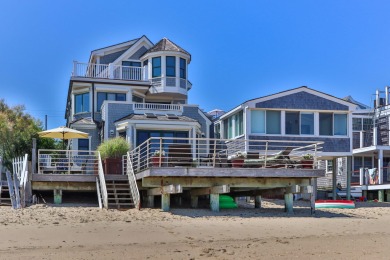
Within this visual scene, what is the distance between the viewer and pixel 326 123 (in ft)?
89.5

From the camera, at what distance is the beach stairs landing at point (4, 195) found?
18.1m

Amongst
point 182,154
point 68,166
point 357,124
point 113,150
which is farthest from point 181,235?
point 357,124

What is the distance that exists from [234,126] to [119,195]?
1112 centimetres

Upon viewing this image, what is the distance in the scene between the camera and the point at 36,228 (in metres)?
11.9

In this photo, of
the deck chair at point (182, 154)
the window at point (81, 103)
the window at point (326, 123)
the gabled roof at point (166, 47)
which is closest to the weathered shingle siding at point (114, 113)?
the window at point (81, 103)

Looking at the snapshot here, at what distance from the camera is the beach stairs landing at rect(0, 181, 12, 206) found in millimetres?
18062

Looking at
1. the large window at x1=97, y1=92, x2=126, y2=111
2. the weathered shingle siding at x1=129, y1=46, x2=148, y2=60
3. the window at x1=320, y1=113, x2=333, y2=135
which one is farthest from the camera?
the weathered shingle siding at x1=129, y1=46, x2=148, y2=60

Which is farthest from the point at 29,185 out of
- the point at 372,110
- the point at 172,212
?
the point at 372,110

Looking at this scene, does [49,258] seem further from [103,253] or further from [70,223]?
[70,223]

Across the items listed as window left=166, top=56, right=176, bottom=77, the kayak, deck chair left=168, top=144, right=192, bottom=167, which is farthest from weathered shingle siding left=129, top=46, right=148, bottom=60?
the kayak

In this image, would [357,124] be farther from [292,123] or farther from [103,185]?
[103,185]

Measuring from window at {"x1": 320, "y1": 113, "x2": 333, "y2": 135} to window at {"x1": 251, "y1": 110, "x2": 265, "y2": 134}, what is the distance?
308 centimetres

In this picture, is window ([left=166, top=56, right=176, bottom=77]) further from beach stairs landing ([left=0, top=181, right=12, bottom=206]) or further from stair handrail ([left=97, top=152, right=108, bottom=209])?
beach stairs landing ([left=0, top=181, right=12, bottom=206])

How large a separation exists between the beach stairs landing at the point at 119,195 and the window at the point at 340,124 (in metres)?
12.4
